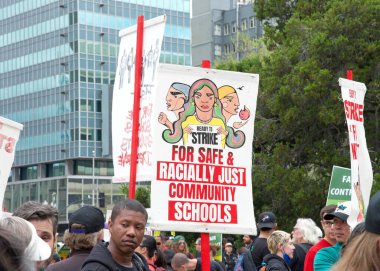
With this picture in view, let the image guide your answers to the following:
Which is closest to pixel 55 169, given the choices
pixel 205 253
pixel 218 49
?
pixel 218 49

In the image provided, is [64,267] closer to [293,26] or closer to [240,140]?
[240,140]

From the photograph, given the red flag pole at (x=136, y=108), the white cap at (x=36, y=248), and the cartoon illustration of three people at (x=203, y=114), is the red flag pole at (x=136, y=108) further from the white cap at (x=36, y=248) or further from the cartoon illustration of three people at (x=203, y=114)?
the white cap at (x=36, y=248)

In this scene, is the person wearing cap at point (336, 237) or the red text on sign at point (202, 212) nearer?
the person wearing cap at point (336, 237)

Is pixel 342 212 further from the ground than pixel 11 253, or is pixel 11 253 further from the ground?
pixel 11 253

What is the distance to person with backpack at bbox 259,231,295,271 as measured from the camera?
9547 mm

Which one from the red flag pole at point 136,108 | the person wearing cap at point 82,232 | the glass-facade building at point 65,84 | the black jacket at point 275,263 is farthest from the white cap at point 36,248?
the glass-facade building at point 65,84

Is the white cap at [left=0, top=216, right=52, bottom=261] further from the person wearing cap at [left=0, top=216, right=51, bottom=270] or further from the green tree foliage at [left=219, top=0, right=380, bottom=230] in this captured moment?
the green tree foliage at [left=219, top=0, right=380, bottom=230]

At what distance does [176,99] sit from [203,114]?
10.5 inches

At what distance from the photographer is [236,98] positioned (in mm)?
8430

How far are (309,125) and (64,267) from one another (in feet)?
85.5

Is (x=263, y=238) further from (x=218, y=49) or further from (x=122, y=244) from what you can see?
(x=218, y=49)

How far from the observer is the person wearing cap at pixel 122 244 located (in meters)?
5.68

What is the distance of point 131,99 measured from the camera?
9133mm

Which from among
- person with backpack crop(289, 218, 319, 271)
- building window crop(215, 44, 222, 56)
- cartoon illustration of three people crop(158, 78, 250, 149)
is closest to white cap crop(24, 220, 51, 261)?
cartoon illustration of three people crop(158, 78, 250, 149)
